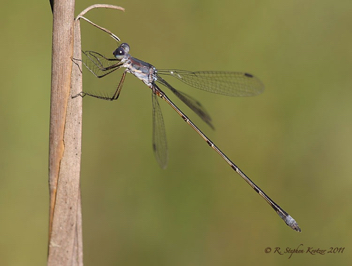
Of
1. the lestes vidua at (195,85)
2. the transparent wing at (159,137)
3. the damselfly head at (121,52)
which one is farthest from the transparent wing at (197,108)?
the damselfly head at (121,52)

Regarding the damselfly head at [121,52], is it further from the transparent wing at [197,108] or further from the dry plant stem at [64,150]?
the dry plant stem at [64,150]

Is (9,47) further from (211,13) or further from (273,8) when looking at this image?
(273,8)

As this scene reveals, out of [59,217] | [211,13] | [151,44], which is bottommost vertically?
[59,217]

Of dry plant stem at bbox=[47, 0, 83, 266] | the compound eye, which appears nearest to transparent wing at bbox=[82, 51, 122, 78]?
the compound eye

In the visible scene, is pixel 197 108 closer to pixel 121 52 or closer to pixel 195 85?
pixel 195 85

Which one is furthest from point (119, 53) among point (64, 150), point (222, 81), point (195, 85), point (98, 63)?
point (64, 150)

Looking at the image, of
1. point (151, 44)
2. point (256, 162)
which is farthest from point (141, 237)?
→ point (151, 44)
